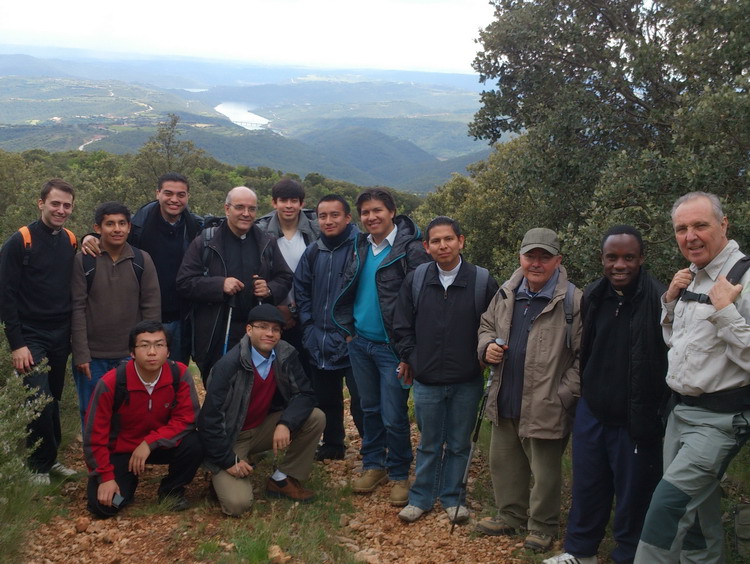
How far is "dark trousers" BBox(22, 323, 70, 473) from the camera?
5859 millimetres

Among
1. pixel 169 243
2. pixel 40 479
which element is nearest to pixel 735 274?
pixel 169 243

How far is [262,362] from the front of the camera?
596 cm

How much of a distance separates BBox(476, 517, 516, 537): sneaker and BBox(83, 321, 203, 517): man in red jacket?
2.50m

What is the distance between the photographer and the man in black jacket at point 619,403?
4340 millimetres

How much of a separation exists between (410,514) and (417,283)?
1.97 m

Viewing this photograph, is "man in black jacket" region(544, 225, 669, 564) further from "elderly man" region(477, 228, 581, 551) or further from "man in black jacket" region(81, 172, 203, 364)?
"man in black jacket" region(81, 172, 203, 364)

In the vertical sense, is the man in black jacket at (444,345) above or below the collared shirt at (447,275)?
below

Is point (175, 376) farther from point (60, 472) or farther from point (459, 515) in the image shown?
point (459, 515)

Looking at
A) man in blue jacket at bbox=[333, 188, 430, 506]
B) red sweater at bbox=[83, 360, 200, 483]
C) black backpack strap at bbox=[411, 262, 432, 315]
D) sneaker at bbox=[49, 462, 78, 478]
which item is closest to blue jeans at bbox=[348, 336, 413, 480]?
man in blue jacket at bbox=[333, 188, 430, 506]

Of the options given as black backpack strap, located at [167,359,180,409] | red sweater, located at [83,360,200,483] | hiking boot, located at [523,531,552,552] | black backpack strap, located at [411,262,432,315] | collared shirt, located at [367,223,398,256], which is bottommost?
hiking boot, located at [523,531,552,552]

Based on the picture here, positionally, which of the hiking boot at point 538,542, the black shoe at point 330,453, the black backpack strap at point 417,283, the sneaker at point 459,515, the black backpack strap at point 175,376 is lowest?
the black shoe at point 330,453

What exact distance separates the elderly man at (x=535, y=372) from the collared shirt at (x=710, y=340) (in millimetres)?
913

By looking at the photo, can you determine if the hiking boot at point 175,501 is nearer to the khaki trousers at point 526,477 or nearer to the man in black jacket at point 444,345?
the man in black jacket at point 444,345

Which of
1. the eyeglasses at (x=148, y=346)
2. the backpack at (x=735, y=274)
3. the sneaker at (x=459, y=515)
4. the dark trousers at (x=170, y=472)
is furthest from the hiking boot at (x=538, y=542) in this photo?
→ the eyeglasses at (x=148, y=346)
